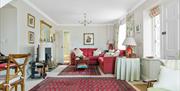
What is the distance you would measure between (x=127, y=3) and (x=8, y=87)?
4594mm

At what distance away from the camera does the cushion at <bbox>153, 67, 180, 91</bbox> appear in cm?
247

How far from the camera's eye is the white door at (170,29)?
379 cm

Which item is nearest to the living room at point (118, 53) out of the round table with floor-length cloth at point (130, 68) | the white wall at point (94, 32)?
the round table with floor-length cloth at point (130, 68)

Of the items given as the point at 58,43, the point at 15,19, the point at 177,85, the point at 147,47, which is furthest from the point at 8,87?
the point at 58,43

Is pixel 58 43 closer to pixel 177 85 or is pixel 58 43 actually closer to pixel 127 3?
pixel 127 3

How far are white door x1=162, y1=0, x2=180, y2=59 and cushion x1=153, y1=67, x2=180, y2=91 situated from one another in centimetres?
134

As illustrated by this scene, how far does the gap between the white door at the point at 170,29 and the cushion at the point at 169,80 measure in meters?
1.34

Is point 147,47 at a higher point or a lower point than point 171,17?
lower

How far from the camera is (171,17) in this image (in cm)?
399

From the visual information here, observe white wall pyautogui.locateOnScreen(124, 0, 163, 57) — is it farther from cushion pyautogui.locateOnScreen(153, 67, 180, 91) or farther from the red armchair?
cushion pyautogui.locateOnScreen(153, 67, 180, 91)

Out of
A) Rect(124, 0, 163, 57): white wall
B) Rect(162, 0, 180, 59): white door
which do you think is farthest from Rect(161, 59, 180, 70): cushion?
Rect(124, 0, 163, 57): white wall

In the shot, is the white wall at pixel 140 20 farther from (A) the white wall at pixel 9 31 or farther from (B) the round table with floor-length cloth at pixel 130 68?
(A) the white wall at pixel 9 31

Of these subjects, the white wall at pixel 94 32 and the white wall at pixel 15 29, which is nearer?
the white wall at pixel 15 29

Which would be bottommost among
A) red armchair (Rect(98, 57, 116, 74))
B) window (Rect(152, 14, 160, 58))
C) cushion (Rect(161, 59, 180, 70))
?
red armchair (Rect(98, 57, 116, 74))
